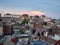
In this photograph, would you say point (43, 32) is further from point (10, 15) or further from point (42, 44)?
point (10, 15)

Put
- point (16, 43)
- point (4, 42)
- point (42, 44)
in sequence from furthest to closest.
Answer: point (4, 42), point (16, 43), point (42, 44)

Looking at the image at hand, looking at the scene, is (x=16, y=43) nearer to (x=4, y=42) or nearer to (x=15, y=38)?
(x=15, y=38)

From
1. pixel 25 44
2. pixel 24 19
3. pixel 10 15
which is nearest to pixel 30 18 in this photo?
pixel 24 19

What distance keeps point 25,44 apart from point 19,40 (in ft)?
3.08

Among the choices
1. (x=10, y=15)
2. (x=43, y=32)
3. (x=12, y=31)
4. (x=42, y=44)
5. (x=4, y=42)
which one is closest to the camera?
(x=42, y=44)

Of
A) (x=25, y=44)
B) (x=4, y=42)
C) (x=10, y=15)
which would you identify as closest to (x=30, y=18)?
(x=10, y=15)

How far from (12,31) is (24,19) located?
17.7 ft

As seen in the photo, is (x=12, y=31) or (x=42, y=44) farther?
(x=12, y=31)

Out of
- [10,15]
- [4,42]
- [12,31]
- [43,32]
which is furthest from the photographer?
[10,15]

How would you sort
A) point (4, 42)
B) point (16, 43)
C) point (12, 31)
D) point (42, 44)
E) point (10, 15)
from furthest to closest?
point (10, 15)
point (12, 31)
point (4, 42)
point (16, 43)
point (42, 44)

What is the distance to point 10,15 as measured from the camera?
66.4 feet

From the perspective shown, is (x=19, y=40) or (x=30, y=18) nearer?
(x=19, y=40)

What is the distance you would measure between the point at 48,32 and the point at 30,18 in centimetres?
755

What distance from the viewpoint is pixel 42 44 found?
23.2 feet
